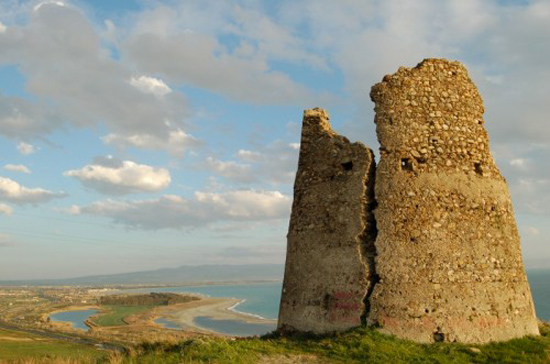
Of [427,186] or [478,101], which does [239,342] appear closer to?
[427,186]

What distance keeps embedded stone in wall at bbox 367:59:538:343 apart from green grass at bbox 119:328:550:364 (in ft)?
1.32

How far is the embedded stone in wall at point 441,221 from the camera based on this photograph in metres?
10.1

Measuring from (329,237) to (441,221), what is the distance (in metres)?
2.52

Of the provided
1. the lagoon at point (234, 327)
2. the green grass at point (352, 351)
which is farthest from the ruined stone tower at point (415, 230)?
the lagoon at point (234, 327)

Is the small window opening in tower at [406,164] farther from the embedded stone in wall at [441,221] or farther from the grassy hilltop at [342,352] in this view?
the grassy hilltop at [342,352]

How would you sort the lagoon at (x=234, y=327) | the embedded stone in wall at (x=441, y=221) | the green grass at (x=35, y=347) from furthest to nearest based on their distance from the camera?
1. the lagoon at (x=234, y=327)
2. the green grass at (x=35, y=347)
3. the embedded stone in wall at (x=441, y=221)

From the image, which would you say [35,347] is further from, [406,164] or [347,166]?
[406,164]

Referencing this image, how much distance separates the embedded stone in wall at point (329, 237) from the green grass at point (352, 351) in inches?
32.5

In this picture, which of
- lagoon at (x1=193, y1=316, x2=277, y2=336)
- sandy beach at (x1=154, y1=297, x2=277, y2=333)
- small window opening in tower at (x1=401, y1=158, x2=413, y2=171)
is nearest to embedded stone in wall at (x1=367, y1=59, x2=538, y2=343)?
small window opening in tower at (x1=401, y1=158, x2=413, y2=171)

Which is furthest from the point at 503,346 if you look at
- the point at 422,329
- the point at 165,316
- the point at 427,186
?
the point at 165,316

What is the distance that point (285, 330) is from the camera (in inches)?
461

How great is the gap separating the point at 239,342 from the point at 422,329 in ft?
12.4

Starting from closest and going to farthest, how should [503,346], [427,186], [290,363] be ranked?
[290,363], [503,346], [427,186]

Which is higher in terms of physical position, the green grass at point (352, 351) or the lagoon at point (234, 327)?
the green grass at point (352, 351)
